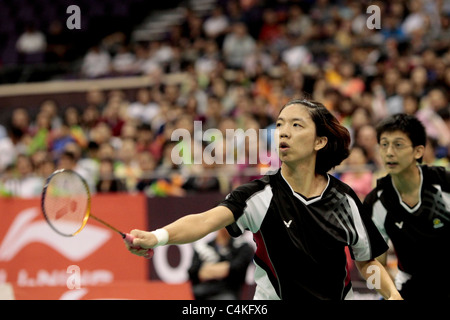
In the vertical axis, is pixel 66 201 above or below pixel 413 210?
above

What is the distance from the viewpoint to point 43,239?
9109 mm

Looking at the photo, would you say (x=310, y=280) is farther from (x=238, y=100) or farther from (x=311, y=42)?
(x=311, y=42)

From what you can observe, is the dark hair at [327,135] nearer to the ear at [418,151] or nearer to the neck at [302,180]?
the neck at [302,180]

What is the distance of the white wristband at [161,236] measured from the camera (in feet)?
10.7

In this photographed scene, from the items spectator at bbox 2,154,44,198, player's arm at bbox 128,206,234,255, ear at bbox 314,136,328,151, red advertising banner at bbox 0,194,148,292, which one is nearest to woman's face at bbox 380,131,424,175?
ear at bbox 314,136,328,151

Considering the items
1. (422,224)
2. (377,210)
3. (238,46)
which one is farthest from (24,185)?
(422,224)

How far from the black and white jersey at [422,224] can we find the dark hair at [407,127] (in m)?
0.21

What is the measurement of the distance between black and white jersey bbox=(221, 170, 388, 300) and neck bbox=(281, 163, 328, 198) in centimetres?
3

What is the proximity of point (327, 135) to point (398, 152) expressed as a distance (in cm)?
82

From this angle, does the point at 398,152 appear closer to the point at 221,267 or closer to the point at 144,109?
the point at 221,267

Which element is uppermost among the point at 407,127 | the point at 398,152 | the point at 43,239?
the point at 407,127

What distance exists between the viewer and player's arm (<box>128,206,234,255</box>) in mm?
3193
